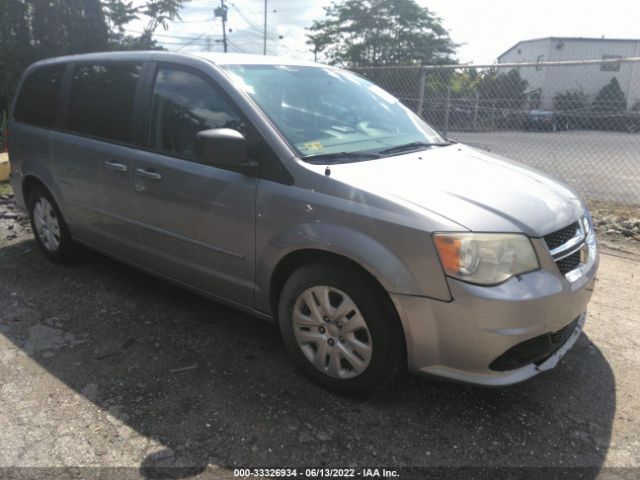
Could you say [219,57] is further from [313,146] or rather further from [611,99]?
[611,99]

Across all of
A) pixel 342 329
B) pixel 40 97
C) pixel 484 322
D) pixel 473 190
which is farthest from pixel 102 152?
pixel 484 322

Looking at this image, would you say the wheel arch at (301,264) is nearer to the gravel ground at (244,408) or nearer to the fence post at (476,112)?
the gravel ground at (244,408)

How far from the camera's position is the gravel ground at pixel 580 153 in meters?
6.92

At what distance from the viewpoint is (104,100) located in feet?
12.3

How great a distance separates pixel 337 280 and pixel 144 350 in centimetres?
144

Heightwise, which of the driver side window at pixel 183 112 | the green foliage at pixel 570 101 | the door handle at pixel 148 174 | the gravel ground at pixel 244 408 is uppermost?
the green foliage at pixel 570 101

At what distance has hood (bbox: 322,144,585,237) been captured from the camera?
7.55 ft

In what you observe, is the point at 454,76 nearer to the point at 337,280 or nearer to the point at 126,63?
the point at 126,63

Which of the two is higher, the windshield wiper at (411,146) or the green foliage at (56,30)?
the green foliage at (56,30)

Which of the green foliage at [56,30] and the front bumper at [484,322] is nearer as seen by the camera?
the front bumper at [484,322]

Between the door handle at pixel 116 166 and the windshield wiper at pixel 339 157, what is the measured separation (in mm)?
1443

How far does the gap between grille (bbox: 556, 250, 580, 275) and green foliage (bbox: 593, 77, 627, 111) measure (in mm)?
Result: 4467

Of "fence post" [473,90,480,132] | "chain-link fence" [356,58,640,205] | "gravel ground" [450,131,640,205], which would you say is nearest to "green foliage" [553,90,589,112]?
"chain-link fence" [356,58,640,205]

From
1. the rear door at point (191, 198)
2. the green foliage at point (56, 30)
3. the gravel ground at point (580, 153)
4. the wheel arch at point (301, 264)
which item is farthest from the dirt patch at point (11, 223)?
the green foliage at point (56, 30)
